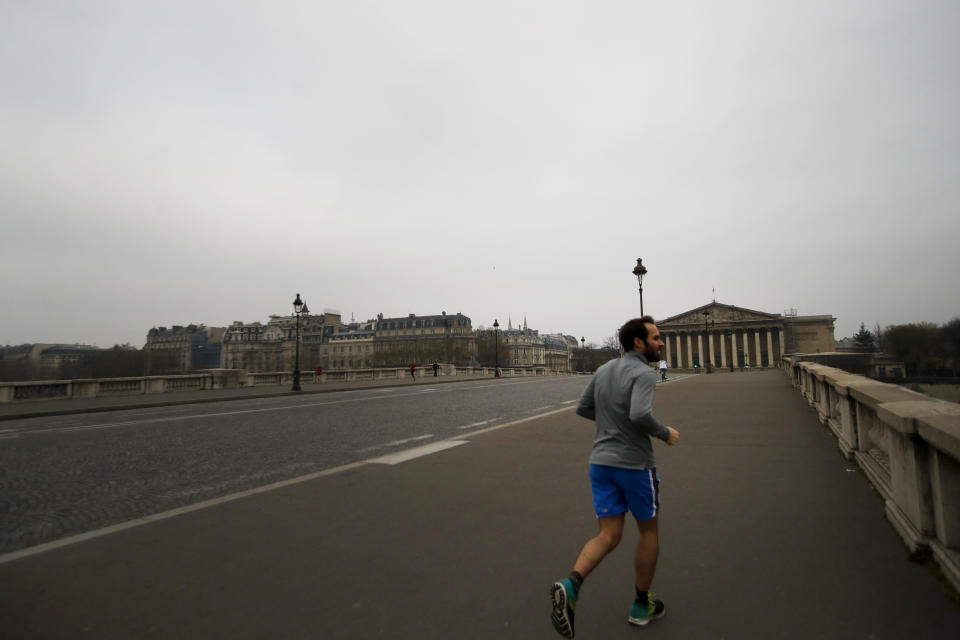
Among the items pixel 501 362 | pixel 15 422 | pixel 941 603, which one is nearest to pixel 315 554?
pixel 941 603

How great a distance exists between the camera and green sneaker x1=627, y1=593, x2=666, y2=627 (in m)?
2.82

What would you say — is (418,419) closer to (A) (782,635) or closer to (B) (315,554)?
(B) (315,554)

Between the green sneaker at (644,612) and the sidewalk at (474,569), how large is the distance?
48mm

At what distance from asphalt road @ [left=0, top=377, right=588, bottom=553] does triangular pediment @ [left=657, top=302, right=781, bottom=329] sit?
4090 inches

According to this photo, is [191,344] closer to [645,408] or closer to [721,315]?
[721,315]

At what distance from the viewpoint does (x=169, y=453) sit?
878 centimetres

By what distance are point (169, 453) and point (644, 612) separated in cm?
838

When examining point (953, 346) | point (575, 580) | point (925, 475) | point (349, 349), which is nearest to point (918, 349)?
point (953, 346)

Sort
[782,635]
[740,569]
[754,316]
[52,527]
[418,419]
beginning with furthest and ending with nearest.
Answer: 1. [754,316]
2. [418,419]
3. [52,527]
4. [740,569]
5. [782,635]

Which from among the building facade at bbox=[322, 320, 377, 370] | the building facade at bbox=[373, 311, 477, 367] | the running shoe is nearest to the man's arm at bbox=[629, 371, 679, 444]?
the running shoe

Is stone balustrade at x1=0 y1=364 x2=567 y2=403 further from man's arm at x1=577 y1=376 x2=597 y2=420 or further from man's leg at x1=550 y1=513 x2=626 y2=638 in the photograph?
man's leg at x1=550 y1=513 x2=626 y2=638

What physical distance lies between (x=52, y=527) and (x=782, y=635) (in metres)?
5.73

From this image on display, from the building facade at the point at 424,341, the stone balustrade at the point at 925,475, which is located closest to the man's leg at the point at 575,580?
the stone balustrade at the point at 925,475

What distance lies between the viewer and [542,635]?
9.03 ft
